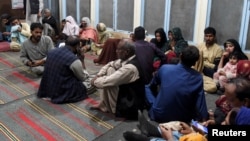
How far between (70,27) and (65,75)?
3.12 meters

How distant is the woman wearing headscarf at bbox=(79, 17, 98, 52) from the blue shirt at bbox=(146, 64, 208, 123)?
3506 millimetres

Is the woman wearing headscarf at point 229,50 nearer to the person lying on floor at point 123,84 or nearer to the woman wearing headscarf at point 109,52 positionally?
the person lying on floor at point 123,84

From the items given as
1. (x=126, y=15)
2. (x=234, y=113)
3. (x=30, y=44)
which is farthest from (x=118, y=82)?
(x=126, y=15)

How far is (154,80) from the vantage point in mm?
2904

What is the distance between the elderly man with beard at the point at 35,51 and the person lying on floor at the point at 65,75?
2.89 ft

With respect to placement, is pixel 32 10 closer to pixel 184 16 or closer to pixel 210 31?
pixel 184 16

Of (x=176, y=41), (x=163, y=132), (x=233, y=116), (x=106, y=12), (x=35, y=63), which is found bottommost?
(x=163, y=132)

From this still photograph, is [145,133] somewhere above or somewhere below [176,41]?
below

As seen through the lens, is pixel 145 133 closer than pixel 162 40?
Yes

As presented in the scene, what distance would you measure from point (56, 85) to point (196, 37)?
2596mm

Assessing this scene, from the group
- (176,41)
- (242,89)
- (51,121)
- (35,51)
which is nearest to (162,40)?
(176,41)

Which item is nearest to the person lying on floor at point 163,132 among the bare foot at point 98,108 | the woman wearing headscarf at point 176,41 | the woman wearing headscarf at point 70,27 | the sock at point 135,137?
the sock at point 135,137

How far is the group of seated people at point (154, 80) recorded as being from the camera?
2.55 metres

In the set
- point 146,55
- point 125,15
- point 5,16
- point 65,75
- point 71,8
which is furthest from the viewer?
point 71,8
